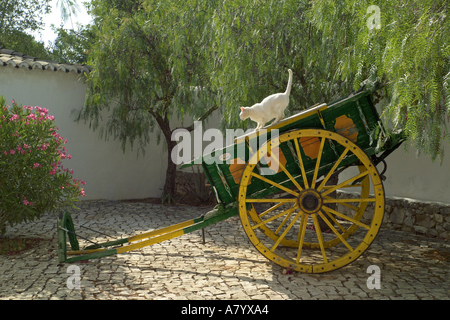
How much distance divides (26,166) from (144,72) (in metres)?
4.15

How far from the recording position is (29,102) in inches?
386

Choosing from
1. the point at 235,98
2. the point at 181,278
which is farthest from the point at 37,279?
the point at 235,98

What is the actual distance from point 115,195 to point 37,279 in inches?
239

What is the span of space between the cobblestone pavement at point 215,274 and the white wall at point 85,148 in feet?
11.3

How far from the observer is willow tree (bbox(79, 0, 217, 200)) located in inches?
367

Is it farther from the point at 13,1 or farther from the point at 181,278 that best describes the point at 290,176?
the point at 13,1

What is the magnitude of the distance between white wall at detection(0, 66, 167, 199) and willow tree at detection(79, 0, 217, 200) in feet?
1.35

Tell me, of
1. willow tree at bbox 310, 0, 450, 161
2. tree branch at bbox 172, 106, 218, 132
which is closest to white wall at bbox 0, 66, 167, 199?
tree branch at bbox 172, 106, 218, 132

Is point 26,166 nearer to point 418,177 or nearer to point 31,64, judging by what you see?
point 31,64

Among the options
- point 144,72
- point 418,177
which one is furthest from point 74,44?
point 418,177

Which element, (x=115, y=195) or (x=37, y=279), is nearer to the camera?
(x=37, y=279)

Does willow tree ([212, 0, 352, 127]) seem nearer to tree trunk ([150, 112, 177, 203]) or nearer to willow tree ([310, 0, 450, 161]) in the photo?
willow tree ([310, 0, 450, 161])

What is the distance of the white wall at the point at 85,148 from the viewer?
9.71m

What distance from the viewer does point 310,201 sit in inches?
192
